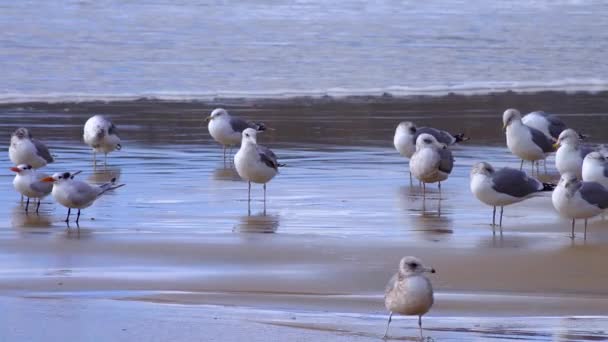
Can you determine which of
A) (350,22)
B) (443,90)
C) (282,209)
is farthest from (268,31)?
(282,209)

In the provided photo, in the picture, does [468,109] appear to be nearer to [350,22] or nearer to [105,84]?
[105,84]

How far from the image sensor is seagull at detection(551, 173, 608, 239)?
10320 millimetres

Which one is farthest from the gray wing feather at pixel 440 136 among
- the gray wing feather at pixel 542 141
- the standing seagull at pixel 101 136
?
the standing seagull at pixel 101 136

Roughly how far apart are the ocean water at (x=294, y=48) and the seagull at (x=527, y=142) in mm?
7642

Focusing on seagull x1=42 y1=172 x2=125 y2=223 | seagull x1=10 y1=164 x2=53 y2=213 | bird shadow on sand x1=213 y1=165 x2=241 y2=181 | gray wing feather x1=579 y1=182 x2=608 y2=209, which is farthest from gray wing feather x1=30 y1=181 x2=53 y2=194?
gray wing feather x1=579 y1=182 x2=608 y2=209

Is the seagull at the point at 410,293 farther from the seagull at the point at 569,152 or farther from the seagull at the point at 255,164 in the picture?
the seagull at the point at 569,152

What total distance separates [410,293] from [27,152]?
7.23m

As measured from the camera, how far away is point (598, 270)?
927 cm

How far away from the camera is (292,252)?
9.91 m

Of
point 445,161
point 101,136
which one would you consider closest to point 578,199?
point 445,161

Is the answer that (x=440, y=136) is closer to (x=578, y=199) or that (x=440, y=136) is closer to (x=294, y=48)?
(x=578, y=199)

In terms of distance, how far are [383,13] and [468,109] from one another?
16.8 meters

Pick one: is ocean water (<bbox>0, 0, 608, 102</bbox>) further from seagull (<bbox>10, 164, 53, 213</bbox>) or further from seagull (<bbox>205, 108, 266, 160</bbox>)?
seagull (<bbox>10, 164, 53, 213</bbox>)

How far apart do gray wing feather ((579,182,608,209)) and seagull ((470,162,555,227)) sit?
0.78m
